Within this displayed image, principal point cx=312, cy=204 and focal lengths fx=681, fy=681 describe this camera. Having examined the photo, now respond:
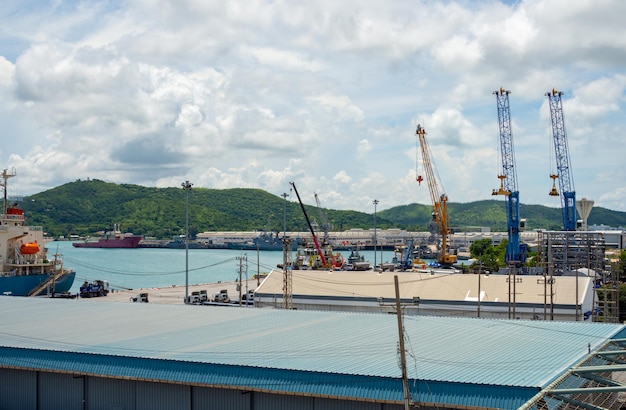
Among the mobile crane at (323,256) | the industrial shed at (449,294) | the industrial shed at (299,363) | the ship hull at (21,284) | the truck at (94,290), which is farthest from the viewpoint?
the mobile crane at (323,256)

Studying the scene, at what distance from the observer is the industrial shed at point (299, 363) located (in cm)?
1681

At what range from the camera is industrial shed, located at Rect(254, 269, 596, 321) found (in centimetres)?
4316

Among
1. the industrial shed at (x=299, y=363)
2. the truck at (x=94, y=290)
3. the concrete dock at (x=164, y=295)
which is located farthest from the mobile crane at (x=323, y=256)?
the industrial shed at (x=299, y=363)

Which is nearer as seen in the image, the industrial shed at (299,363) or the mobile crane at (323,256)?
the industrial shed at (299,363)

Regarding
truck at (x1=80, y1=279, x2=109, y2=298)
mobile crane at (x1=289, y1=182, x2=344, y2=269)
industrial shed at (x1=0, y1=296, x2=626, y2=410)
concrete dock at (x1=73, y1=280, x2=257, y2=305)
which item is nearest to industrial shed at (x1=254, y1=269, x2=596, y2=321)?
concrete dock at (x1=73, y1=280, x2=257, y2=305)

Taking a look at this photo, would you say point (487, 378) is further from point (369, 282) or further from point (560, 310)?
point (369, 282)

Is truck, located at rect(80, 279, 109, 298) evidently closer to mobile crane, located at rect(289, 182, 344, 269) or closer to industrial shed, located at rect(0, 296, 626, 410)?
mobile crane, located at rect(289, 182, 344, 269)

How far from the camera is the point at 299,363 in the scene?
19.3 metres

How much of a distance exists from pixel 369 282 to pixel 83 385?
33.6 metres

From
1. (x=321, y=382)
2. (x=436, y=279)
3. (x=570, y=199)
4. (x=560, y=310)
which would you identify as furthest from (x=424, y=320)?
(x=570, y=199)

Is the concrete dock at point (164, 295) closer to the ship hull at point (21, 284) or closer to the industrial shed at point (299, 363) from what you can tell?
the ship hull at point (21, 284)

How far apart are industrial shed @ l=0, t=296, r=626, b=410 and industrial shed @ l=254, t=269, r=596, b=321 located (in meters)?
15.7

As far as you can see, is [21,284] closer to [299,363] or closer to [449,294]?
[449,294]

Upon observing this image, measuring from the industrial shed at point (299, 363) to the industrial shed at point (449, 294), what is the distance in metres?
15.7
